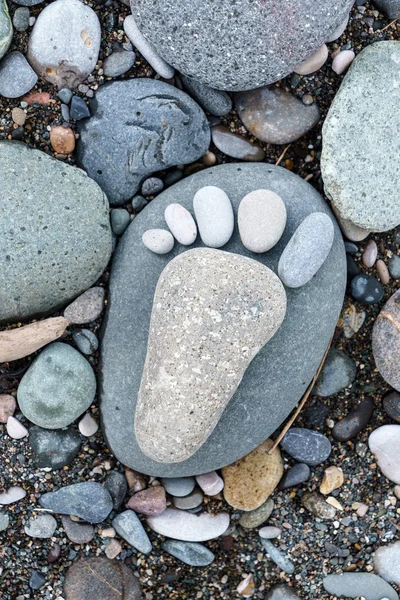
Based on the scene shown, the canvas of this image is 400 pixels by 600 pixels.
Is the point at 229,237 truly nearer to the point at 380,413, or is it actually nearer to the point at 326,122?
the point at 326,122

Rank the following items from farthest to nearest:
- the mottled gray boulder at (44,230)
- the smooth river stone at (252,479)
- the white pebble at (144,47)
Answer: the smooth river stone at (252,479) < the white pebble at (144,47) < the mottled gray boulder at (44,230)

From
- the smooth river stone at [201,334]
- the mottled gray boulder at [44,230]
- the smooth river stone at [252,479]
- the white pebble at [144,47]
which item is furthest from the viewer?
the smooth river stone at [252,479]

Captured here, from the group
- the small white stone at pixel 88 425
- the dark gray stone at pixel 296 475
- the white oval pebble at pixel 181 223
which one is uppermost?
the white oval pebble at pixel 181 223

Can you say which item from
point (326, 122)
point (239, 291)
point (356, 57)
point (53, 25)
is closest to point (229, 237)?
point (239, 291)

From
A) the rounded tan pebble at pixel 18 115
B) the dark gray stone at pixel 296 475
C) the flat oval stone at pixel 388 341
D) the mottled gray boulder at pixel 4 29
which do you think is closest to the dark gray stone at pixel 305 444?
the dark gray stone at pixel 296 475

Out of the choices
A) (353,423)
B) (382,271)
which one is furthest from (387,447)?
(382,271)

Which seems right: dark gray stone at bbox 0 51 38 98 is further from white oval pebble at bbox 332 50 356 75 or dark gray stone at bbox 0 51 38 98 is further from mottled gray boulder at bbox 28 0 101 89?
white oval pebble at bbox 332 50 356 75

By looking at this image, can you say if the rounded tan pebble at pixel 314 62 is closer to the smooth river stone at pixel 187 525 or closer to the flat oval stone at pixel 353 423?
the flat oval stone at pixel 353 423

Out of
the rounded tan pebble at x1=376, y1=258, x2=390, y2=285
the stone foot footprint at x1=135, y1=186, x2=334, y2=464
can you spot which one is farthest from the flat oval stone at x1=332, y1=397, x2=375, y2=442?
the stone foot footprint at x1=135, y1=186, x2=334, y2=464

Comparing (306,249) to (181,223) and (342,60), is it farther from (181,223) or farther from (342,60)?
(342,60)
